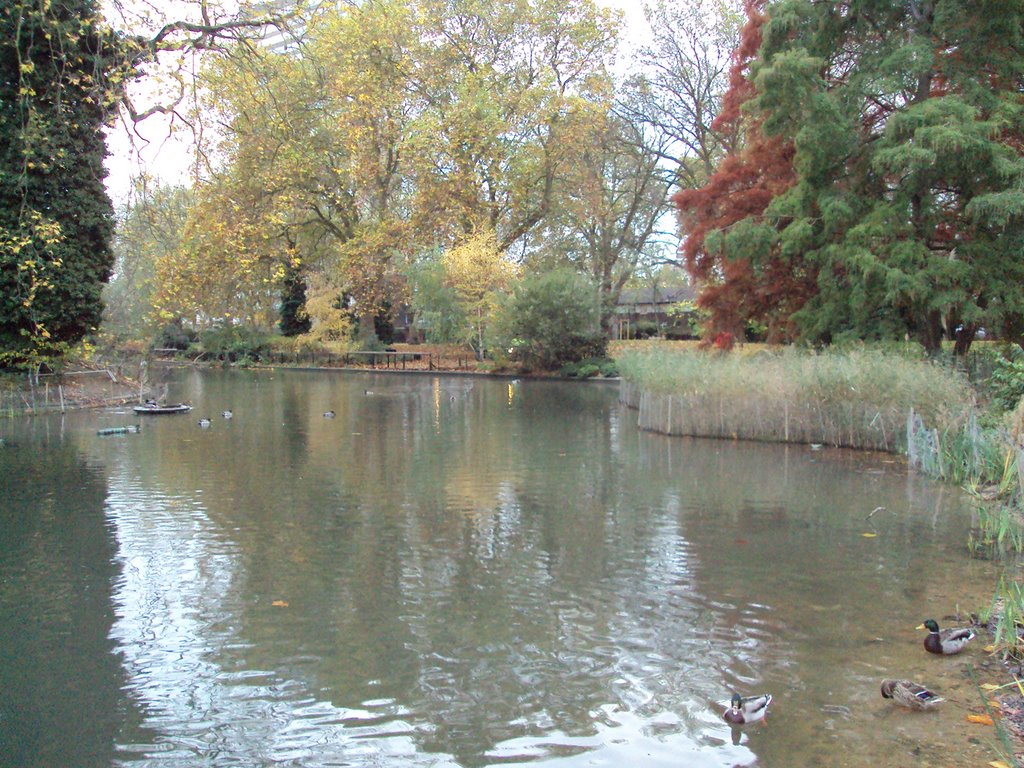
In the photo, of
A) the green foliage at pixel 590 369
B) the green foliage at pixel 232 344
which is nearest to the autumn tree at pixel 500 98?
the green foliage at pixel 590 369

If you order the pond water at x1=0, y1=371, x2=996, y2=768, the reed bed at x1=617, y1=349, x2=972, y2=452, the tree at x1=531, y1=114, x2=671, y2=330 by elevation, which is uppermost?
the tree at x1=531, y1=114, x2=671, y2=330

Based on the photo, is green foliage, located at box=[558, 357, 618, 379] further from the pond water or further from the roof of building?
the roof of building

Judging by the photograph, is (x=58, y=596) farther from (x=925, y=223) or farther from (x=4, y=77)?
(x=925, y=223)

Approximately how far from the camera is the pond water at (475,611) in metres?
4.45

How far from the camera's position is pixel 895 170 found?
17172 millimetres

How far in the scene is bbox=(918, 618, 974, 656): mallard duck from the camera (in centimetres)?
534

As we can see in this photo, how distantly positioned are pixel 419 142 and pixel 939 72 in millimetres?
20030

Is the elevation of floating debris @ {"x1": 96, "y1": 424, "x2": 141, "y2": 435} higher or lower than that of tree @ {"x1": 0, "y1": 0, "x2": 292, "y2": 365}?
lower

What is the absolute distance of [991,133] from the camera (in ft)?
55.7

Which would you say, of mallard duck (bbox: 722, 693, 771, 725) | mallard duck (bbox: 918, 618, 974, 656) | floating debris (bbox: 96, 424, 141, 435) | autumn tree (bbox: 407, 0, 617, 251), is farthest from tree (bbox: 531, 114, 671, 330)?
mallard duck (bbox: 722, 693, 771, 725)

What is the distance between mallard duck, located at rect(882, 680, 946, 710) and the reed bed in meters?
8.02

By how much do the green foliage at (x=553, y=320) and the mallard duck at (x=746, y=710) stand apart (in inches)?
1158

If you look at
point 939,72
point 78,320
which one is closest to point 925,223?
point 939,72

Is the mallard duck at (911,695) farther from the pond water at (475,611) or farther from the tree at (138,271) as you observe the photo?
the tree at (138,271)
